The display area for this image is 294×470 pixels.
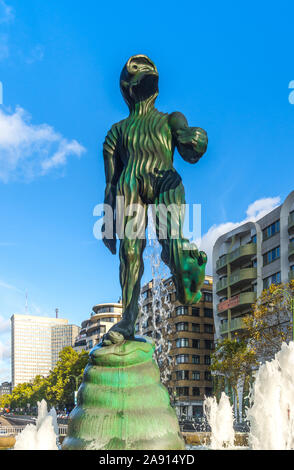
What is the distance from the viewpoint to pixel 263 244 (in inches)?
1768

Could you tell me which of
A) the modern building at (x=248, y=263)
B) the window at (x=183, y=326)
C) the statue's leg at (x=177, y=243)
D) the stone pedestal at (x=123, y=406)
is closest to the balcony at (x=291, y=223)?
the modern building at (x=248, y=263)

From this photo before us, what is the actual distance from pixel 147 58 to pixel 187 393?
5451 centimetres

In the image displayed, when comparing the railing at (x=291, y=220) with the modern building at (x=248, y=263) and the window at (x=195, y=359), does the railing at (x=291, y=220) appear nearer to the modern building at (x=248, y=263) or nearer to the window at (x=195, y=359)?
the modern building at (x=248, y=263)

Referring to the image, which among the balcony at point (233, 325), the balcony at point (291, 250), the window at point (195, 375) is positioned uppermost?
the balcony at point (291, 250)

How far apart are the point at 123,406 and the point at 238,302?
40545 mm

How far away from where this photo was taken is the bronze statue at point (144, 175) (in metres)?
7.17

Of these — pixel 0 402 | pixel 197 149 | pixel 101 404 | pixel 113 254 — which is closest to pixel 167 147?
pixel 197 149

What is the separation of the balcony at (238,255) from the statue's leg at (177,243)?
39302mm

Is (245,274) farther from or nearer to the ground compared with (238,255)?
nearer to the ground

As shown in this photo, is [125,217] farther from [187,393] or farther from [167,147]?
[187,393]

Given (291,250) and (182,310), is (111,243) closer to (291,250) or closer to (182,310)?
(291,250)

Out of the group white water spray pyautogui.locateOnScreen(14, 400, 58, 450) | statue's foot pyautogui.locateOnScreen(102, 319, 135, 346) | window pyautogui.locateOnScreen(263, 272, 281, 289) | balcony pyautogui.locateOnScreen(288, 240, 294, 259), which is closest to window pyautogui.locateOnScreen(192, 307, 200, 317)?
window pyautogui.locateOnScreen(263, 272, 281, 289)

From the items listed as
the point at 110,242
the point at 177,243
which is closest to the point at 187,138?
the point at 177,243

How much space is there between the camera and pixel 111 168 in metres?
8.44
